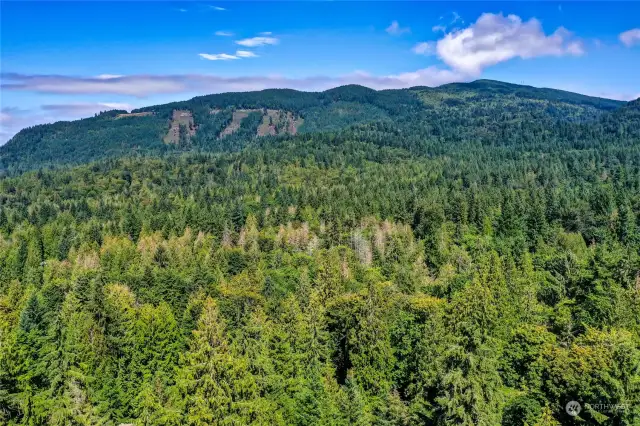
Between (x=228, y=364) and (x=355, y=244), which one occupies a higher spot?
(x=228, y=364)

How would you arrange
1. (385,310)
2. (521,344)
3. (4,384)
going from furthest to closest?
(385,310), (521,344), (4,384)

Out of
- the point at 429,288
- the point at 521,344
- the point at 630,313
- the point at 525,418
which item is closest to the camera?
the point at 525,418

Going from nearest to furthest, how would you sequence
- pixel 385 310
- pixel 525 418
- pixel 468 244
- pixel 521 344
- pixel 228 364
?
pixel 228 364, pixel 525 418, pixel 521 344, pixel 385 310, pixel 468 244

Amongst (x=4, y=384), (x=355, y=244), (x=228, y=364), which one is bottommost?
(x=355, y=244)

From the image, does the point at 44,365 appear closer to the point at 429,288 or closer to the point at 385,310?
the point at 385,310

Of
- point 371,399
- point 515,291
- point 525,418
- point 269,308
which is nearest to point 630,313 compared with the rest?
point 515,291

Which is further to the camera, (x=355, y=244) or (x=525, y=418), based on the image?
(x=355, y=244)

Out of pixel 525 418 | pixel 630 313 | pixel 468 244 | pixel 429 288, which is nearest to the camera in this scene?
pixel 525 418

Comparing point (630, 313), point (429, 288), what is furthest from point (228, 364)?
point (429, 288)

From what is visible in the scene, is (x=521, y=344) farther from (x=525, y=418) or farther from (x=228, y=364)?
(x=228, y=364)
